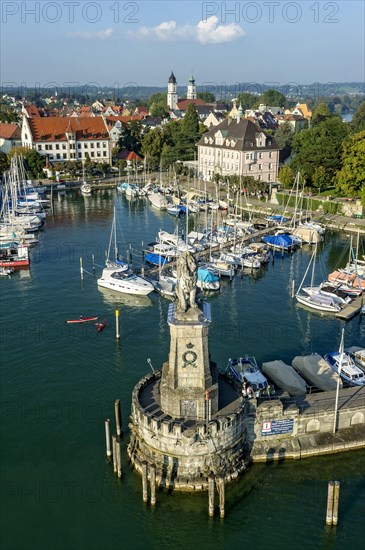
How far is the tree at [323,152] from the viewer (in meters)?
107

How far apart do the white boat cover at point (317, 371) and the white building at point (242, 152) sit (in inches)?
3009

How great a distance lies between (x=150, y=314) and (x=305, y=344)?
16.7 meters

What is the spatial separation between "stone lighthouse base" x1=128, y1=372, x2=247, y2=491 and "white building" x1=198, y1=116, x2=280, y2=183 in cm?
8797

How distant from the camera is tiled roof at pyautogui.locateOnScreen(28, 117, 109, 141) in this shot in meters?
142

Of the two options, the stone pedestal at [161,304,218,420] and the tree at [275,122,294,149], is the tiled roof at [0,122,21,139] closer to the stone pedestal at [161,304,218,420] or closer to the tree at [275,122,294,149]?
the tree at [275,122,294,149]

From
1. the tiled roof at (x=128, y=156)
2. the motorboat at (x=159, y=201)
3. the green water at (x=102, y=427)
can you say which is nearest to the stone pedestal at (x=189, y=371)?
the green water at (x=102, y=427)

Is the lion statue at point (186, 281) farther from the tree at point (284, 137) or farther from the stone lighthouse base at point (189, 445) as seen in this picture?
the tree at point (284, 137)

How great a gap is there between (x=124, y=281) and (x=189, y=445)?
108 ft

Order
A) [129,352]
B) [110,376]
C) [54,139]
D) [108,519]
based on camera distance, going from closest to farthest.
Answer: [108,519]
[110,376]
[129,352]
[54,139]

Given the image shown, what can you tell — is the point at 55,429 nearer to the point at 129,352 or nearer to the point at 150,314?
the point at 129,352

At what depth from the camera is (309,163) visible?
108562 mm

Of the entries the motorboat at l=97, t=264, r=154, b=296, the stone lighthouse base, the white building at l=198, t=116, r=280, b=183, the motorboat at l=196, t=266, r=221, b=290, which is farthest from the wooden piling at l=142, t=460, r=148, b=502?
the white building at l=198, t=116, r=280, b=183

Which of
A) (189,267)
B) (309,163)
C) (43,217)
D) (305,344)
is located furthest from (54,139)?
(189,267)

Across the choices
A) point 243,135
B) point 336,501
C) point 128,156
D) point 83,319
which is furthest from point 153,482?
point 128,156
